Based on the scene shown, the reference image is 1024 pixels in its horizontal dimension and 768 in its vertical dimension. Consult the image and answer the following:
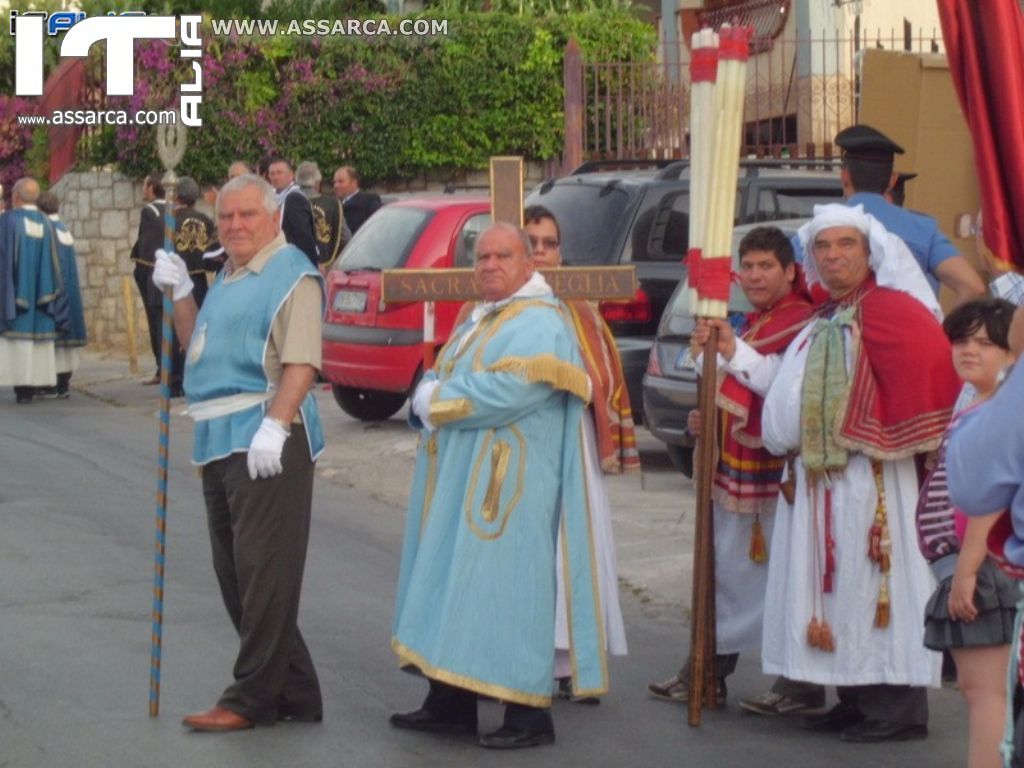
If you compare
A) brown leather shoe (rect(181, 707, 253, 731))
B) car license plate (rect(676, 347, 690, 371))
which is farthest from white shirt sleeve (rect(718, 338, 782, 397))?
car license plate (rect(676, 347, 690, 371))

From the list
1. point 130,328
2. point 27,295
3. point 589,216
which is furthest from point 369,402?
point 130,328

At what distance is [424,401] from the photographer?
281 inches

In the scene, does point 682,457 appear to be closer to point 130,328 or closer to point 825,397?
point 825,397

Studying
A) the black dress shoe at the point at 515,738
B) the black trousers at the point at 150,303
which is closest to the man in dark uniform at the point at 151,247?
the black trousers at the point at 150,303

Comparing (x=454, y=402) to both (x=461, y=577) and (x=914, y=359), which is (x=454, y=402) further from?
(x=914, y=359)

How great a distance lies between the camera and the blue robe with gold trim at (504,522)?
7.02 metres

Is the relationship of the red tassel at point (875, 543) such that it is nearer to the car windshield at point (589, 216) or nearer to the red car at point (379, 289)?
the car windshield at point (589, 216)

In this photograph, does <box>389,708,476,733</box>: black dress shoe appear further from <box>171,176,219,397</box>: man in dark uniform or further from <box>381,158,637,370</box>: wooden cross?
<box>171,176,219,397</box>: man in dark uniform

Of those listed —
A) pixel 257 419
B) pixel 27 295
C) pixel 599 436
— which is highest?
pixel 27 295

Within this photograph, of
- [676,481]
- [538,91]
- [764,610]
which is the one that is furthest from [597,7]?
[764,610]

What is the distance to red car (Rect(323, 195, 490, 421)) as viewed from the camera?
14898mm

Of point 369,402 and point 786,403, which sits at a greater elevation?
point 786,403

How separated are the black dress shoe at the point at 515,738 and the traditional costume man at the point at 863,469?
83 cm

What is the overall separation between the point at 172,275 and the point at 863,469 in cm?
253
